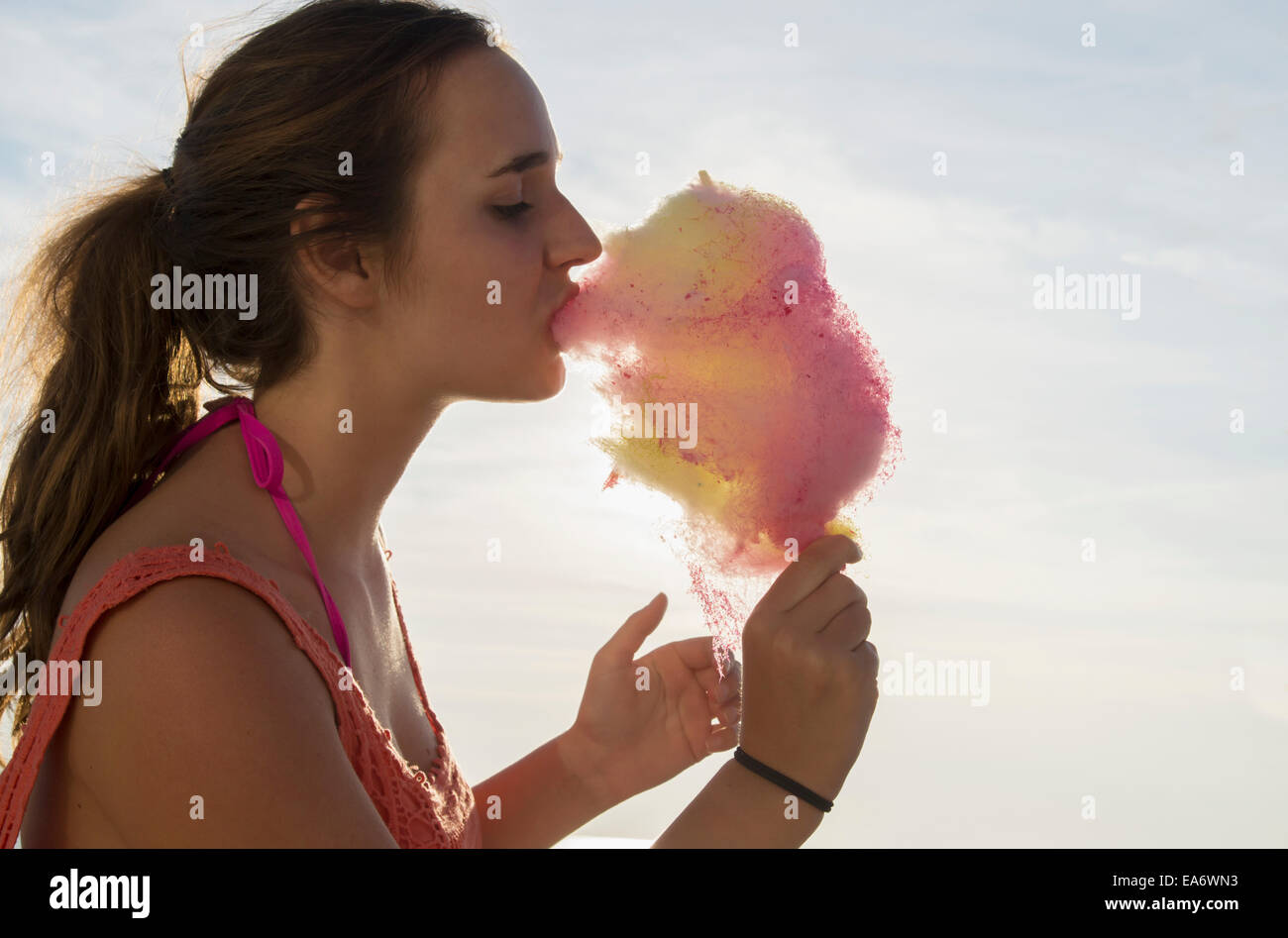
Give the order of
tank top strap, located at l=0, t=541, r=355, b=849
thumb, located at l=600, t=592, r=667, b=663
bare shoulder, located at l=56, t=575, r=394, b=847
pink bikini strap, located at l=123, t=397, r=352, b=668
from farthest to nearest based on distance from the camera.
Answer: thumb, located at l=600, t=592, r=667, b=663, pink bikini strap, located at l=123, t=397, r=352, b=668, tank top strap, located at l=0, t=541, r=355, b=849, bare shoulder, located at l=56, t=575, r=394, b=847

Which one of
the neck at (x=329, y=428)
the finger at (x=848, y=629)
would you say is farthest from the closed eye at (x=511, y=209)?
the finger at (x=848, y=629)

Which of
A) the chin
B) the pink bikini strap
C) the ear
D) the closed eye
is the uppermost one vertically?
the closed eye

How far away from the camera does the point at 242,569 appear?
1784 millimetres

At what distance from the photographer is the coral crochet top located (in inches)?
68.0

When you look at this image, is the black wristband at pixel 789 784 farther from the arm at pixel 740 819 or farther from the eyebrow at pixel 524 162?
the eyebrow at pixel 524 162

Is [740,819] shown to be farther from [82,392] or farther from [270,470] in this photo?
[82,392]

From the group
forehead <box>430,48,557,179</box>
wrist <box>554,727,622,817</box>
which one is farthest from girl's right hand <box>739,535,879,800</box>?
forehead <box>430,48,557,179</box>

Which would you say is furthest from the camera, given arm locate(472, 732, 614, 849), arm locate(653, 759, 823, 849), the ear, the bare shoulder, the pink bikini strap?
arm locate(472, 732, 614, 849)

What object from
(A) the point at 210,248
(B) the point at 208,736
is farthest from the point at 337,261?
(B) the point at 208,736

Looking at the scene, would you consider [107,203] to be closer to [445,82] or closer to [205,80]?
[205,80]

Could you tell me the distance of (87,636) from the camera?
1.73 metres

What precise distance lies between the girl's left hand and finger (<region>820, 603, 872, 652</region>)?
0.59 m

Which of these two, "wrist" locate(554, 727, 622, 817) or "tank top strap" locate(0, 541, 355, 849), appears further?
"wrist" locate(554, 727, 622, 817)

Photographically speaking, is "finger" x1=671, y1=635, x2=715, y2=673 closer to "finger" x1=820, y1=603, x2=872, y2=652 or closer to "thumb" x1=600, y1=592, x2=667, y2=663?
"thumb" x1=600, y1=592, x2=667, y2=663
